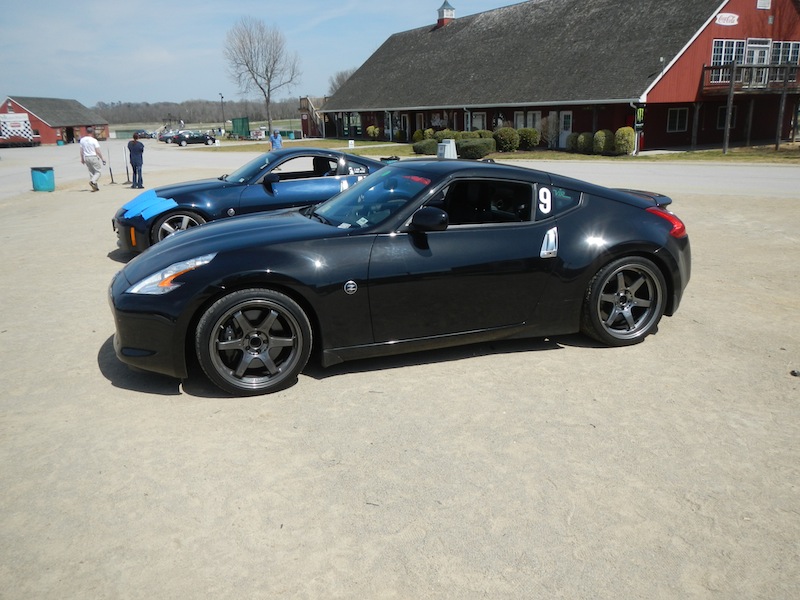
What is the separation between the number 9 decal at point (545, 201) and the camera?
16.6 ft

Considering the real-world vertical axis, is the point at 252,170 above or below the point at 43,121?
below

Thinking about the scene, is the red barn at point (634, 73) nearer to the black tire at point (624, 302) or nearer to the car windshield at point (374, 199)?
the black tire at point (624, 302)

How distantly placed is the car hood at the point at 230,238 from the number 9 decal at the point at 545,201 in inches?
62.0

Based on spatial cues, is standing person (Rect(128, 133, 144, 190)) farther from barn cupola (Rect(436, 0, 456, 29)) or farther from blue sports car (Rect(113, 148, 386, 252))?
barn cupola (Rect(436, 0, 456, 29))

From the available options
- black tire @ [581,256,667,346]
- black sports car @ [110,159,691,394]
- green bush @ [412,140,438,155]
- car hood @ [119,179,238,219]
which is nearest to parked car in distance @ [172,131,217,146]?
green bush @ [412,140,438,155]

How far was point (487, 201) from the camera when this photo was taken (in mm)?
5293

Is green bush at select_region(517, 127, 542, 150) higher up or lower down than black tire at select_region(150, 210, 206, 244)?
higher up

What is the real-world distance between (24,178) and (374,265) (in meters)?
26.1

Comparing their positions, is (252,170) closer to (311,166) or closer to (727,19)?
(311,166)

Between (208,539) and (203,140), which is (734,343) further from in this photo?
(203,140)

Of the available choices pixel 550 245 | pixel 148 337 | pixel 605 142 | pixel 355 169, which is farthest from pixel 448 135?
pixel 148 337

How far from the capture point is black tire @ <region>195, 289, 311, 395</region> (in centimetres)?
430

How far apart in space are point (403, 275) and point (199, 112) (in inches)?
6966

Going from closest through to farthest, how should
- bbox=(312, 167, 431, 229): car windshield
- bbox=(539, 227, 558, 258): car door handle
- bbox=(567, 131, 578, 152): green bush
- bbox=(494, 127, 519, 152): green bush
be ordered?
bbox=(312, 167, 431, 229): car windshield, bbox=(539, 227, 558, 258): car door handle, bbox=(567, 131, 578, 152): green bush, bbox=(494, 127, 519, 152): green bush
